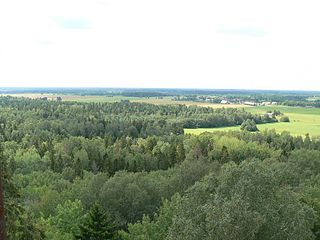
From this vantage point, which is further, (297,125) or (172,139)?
(297,125)

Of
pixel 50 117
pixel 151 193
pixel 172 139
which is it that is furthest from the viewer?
pixel 50 117

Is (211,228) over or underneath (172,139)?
over

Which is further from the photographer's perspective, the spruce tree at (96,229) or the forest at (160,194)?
the spruce tree at (96,229)

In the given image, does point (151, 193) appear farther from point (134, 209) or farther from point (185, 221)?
point (185, 221)

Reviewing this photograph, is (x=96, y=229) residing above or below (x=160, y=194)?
above

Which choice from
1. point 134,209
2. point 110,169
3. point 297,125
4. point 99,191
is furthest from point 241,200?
point 297,125

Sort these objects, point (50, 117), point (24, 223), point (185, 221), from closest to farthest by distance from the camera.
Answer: point (24, 223) < point (185, 221) < point (50, 117)

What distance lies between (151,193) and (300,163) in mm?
40802

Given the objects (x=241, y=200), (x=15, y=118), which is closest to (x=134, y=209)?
(x=241, y=200)

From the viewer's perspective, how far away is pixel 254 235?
2725cm

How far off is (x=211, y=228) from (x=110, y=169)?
5660cm

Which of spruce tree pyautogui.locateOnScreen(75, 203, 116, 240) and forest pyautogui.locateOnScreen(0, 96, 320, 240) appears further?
spruce tree pyautogui.locateOnScreen(75, 203, 116, 240)

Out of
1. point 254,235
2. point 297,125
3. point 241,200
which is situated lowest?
point 297,125

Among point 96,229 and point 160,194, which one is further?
point 160,194
